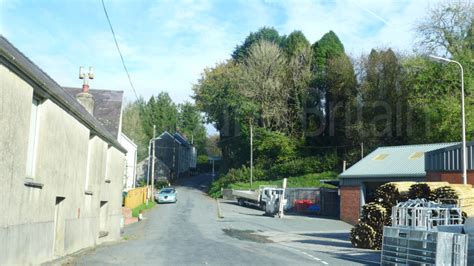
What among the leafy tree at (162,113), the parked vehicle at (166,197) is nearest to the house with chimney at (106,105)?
the parked vehicle at (166,197)

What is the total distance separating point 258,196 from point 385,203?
26963 millimetres

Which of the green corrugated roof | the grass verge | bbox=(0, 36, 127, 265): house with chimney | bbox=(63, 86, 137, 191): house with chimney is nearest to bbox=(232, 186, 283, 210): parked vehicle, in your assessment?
the green corrugated roof

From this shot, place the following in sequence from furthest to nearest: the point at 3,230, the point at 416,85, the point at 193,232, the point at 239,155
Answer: the point at 239,155, the point at 416,85, the point at 193,232, the point at 3,230

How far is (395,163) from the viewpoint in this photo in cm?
3622

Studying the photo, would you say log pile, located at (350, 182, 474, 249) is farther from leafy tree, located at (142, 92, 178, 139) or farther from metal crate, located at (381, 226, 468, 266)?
leafy tree, located at (142, 92, 178, 139)

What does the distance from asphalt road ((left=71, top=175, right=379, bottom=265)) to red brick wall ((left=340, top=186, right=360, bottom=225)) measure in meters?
0.95

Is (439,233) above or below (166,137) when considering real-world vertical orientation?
below

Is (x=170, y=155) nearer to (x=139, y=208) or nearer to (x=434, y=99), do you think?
(x=139, y=208)

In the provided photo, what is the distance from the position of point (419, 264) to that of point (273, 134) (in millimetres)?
48963

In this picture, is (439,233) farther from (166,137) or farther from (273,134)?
(166,137)

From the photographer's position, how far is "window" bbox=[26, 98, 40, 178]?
470 inches

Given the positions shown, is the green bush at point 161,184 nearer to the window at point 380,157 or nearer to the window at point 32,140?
the window at point 380,157

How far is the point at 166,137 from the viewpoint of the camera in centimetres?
9594

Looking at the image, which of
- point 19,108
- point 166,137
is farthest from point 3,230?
point 166,137
